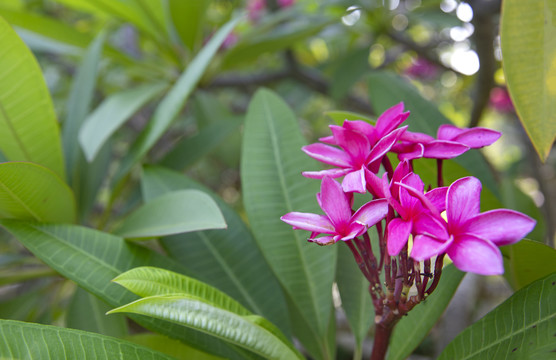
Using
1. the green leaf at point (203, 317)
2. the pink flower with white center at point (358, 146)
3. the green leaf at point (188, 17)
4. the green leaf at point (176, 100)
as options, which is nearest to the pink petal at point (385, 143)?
the pink flower with white center at point (358, 146)

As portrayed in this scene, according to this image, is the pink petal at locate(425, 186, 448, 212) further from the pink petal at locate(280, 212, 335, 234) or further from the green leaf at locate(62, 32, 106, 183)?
the green leaf at locate(62, 32, 106, 183)

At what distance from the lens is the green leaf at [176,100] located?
796 millimetres

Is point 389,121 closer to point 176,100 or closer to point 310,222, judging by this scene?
point 310,222

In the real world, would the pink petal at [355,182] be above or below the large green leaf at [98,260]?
above

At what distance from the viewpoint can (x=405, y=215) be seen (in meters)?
0.41

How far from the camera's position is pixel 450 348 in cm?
54

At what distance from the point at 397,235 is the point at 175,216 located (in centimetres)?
35

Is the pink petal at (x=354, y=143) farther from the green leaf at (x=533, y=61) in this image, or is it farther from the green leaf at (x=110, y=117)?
the green leaf at (x=110, y=117)

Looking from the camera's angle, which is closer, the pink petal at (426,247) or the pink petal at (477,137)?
the pink petal at (426,247)

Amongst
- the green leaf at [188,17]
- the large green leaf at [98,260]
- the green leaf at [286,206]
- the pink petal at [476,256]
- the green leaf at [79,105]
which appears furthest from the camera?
the green leaf at [188,17]

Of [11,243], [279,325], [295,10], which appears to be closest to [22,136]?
[279,325]

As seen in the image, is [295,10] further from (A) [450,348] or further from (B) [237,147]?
(A) [450,348]

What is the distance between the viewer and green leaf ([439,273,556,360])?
1.50 feet

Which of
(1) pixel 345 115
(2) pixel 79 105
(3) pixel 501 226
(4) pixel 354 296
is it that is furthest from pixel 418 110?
(2) pixel 79 105
